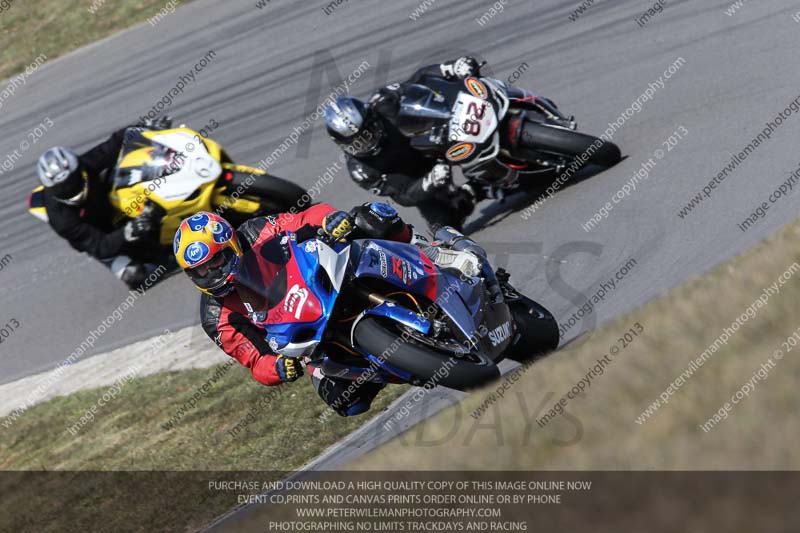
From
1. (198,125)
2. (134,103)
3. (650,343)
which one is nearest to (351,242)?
(650,343)

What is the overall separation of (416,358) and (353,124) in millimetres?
3856

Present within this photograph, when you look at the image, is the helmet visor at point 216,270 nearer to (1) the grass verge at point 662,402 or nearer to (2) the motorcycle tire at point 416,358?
(2) the motorcycle tire at point 416,358

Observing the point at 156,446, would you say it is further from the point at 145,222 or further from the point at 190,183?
the point at 190,183

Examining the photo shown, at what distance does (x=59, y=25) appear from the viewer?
21.4 m

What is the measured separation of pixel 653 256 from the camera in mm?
A: 8297

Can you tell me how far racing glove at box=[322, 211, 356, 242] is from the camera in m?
6.69

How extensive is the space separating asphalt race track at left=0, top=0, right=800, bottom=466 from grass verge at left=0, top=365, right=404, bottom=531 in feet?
4.14

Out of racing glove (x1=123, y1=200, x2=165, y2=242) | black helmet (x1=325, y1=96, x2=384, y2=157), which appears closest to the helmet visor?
black helmet (x1=325, y1=96, x2=384, y2=157)

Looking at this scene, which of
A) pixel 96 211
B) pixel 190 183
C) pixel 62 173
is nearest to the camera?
pixel 62 173

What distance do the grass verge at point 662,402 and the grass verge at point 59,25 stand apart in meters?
15.5

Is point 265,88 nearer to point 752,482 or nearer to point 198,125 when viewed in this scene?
point 198,125

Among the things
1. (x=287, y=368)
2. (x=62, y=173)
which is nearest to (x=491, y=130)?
(x=287, y=368)

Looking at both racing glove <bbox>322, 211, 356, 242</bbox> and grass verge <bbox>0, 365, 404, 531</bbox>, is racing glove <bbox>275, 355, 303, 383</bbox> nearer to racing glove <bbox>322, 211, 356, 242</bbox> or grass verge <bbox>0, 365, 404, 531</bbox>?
racing glove <bbox>322, 211, 356, 242</bbox>

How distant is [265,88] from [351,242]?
9110mm
